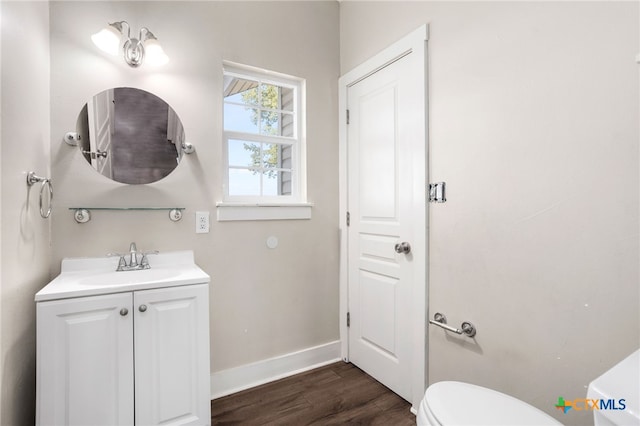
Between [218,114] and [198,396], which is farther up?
[218,114]

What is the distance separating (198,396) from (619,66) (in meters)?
2.10

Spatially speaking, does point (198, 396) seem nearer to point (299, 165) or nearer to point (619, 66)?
point (299, 165)

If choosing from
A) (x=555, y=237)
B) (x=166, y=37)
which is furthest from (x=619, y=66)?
(x=166, y=37)

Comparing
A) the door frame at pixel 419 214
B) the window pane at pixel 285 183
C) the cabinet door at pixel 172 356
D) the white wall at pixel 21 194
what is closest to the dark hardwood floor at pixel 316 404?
the door frame at pixel 419 214

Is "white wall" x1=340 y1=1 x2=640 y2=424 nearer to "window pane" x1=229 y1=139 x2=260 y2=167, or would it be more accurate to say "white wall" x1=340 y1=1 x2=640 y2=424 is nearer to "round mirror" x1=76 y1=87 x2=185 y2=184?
"window pane" x1=229 y1=139 x2=260 y2=167

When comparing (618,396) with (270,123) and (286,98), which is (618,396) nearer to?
(270,123)

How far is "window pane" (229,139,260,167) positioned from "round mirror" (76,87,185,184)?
12.9 inches

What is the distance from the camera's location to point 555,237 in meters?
1.21

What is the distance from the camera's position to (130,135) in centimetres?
173

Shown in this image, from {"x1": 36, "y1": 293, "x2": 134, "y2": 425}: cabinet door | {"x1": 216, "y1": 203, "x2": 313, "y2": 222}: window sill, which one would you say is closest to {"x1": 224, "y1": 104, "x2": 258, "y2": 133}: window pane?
{"x1": 216, "y1": 203, "x2": 313, "y2": 222}: window sill

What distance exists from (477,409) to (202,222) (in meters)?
1.61

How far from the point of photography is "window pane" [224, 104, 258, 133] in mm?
2062

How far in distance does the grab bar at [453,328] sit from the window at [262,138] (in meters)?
1.15

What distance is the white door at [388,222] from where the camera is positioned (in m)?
1.76
